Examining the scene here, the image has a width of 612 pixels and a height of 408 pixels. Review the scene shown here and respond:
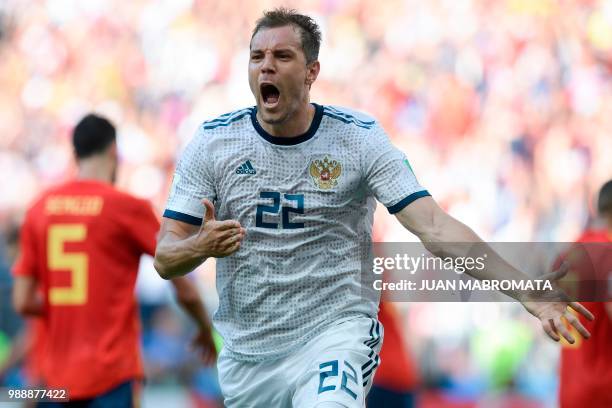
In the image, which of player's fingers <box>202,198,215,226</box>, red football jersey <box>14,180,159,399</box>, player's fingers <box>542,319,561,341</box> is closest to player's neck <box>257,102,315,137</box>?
player's fingers <box>202,198,215,226</box>

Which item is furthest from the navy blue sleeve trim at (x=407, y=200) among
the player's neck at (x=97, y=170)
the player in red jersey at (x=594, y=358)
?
the player's neck at (x=97, y=170)

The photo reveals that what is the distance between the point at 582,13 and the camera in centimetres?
1552

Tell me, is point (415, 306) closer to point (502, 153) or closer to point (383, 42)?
point (502, 153)

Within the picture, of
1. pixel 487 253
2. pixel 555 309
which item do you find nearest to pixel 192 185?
pixel 487 253

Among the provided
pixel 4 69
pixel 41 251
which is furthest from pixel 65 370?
pixel 4 69

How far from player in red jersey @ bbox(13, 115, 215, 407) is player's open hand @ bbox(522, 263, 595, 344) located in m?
2.81

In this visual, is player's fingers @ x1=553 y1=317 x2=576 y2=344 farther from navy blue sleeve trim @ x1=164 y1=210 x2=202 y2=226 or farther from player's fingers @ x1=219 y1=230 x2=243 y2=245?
navy blue sleeve trim @ x1=164 y1=210 x2=202 y2=226

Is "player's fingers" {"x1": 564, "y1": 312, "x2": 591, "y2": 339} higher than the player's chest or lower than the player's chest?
lower

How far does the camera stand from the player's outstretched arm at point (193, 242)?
4672 millimetres

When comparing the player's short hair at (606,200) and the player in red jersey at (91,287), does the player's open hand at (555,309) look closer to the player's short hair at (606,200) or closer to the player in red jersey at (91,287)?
the player's short hair at (606,200)

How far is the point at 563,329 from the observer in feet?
14.9

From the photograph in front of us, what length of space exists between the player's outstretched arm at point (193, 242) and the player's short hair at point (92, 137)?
82.5 inches

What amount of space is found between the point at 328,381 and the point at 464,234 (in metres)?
0.86

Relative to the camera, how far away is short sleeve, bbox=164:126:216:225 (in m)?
5.29
